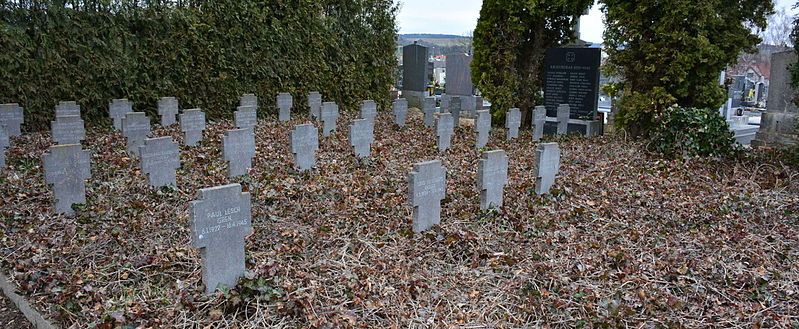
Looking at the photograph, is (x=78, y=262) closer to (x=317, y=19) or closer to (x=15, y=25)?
(x=15, y=25)

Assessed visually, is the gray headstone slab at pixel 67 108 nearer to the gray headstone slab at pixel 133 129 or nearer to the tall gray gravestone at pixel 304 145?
the gray headstone slab at pixel 133 129

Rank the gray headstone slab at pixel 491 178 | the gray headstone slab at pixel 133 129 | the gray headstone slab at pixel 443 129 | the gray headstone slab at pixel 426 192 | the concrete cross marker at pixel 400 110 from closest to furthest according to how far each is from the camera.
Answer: the gray headstone slab at pixel 426 192 → the gray headstone slab at pixel 491 178 → the gray headstone slab at pixel 133 129 → the gray headstone slab at pixel 443 129 → the concrete cross marker at pixel 400 110

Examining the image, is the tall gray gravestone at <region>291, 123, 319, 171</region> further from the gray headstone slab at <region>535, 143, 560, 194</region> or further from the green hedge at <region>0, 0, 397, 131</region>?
the green hedge at <region>0, 0, 397, 131</region>

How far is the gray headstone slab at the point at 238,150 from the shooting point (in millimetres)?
7059

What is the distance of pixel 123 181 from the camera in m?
6.75

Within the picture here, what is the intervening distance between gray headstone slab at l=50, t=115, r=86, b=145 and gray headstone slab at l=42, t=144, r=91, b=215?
2816 mm

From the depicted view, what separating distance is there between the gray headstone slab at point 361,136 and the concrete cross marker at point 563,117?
4.44 m

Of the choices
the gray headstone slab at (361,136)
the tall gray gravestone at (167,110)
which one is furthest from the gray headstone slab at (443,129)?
the tall gray gravestone at (167,110)

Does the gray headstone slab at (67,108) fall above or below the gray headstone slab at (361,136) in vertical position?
above

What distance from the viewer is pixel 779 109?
10.5m

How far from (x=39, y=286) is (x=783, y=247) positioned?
572cm

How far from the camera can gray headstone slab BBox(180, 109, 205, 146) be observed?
8.86m

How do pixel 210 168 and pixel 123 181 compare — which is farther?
pixel 210 168

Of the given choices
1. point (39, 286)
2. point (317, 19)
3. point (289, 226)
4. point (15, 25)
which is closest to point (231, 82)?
point (317, 19)
